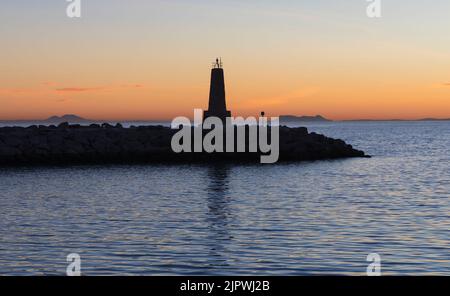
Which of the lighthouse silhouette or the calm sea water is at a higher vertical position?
the lighthouse silhouette

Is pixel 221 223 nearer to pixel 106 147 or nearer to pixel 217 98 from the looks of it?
pixel 106 147

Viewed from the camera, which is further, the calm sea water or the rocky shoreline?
the rocky shoreline

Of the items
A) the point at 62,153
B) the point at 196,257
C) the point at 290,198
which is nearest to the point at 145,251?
the point at 196,257

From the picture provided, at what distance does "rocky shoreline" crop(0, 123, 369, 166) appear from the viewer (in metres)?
42.9

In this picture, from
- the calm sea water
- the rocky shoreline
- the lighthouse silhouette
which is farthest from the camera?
the lighthouse silhouette

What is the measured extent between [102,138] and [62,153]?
337 cm

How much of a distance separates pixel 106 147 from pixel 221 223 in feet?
90.6

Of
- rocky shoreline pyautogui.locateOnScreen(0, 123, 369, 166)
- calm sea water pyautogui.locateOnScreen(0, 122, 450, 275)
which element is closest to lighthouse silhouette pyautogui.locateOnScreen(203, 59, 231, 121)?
Answer: rocky shoreline pyautogui.locateOnScreen(0, 123, 369, 166)

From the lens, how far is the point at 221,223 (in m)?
18.2

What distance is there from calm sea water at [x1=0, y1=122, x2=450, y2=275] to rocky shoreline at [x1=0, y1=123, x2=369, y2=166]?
693 cm

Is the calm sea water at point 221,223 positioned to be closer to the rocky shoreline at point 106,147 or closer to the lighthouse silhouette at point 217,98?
the rocky shoreline at point 106,147

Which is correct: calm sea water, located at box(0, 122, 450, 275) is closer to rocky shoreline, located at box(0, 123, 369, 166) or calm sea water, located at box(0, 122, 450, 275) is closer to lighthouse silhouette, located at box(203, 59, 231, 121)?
rocky shoreline, located at box(0, 123, 369, 166)

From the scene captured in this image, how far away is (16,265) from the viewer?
39.7 ft

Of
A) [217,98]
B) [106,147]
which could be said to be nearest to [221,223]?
[106,147]
